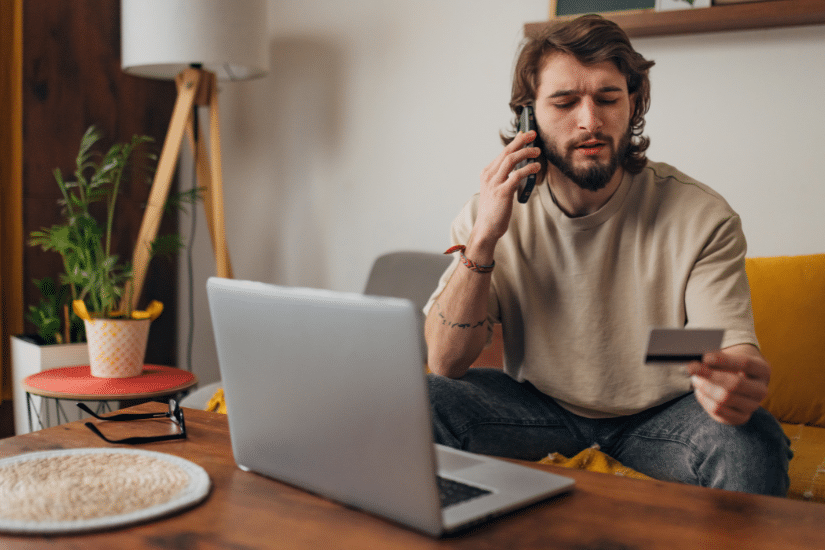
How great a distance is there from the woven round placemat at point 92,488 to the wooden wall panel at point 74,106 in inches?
73.6

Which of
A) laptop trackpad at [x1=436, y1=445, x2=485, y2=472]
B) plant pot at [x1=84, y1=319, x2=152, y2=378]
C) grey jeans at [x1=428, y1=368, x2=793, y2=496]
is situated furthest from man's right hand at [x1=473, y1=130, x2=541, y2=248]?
plant pot at [x1=84, y1=319, x2=152, y2=378]

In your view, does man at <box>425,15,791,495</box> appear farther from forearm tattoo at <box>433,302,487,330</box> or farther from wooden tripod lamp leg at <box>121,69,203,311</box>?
wooden tripod lamp leg at <box>121,69,203,311</box>

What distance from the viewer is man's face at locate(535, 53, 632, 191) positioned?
1396 millimetres

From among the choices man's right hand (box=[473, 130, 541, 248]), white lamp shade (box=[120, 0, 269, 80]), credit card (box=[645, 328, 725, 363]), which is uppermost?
white lamp shade (box=[120, 0, 269, 80])

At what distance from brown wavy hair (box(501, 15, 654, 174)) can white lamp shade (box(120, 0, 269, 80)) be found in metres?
1.06

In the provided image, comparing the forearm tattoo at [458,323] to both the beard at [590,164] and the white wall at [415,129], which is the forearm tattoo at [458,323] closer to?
the beard at [590,164]

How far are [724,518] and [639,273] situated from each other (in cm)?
72

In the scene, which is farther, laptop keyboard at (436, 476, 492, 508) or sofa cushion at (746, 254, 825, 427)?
sofa cushion at (746, 254, 825, 427)

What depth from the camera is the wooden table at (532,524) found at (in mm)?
629

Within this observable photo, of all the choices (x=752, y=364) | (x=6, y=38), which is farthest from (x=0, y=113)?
(x=752, y=364)

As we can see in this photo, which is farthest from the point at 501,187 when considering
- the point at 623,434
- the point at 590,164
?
the point at 623,434

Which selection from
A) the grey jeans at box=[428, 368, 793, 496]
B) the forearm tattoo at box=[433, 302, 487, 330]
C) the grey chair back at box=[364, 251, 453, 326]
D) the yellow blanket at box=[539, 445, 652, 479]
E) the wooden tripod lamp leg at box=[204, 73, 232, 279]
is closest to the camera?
the grey jeans at box=[428, 368, 793, 496]

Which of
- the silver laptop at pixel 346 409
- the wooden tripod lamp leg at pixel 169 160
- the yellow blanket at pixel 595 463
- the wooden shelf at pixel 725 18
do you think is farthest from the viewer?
the wooden tripod lamp leg at pixel 169 160

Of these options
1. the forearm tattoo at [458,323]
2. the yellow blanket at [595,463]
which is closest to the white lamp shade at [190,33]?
the forearm tattoo at [458,323]
